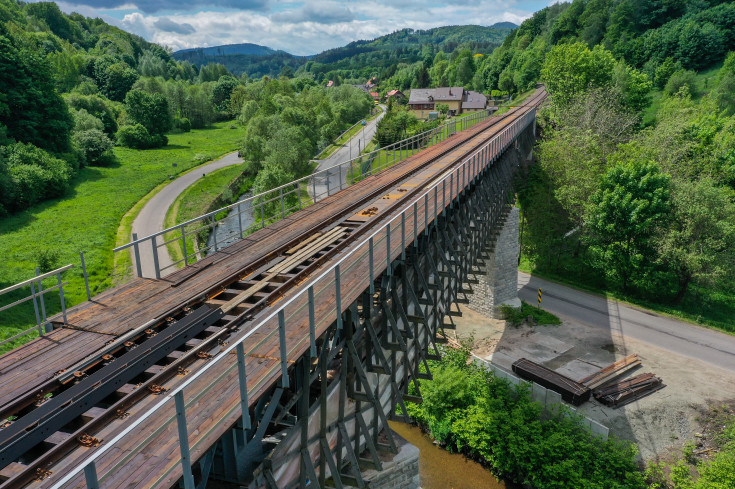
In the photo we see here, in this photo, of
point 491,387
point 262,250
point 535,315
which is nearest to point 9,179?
point 262,250

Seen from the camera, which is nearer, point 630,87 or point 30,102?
point 30,102

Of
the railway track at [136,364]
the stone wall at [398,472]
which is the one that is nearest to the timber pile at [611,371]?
the stone wall at [398,472]

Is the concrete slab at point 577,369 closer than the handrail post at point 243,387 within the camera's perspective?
No

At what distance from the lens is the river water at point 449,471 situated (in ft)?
61.8

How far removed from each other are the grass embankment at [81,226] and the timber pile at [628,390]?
28091 mm

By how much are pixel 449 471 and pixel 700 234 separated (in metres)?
22.7

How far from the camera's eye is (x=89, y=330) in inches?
327

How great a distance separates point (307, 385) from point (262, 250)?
19.6 ft

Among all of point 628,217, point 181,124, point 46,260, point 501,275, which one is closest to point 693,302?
point 628,217

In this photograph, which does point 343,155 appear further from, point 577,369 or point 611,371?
point 611,371

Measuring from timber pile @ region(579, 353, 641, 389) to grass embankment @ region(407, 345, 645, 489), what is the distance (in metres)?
3.61

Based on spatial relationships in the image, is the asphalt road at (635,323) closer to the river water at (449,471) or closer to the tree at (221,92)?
the river water at (449,471)

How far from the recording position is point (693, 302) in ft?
104

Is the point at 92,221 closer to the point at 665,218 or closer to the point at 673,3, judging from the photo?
the point at 665,218
